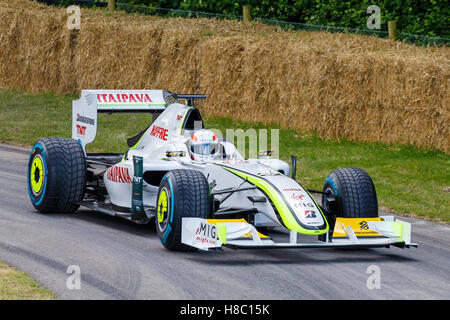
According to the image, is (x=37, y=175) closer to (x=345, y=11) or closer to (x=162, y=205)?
(x=162, y=205)

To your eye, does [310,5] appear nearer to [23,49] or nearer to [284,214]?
[23,49]

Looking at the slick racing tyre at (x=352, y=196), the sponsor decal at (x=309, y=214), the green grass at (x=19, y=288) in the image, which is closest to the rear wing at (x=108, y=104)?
the slick racing tyre at (x=352, y=196)

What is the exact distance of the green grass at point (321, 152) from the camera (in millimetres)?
14727

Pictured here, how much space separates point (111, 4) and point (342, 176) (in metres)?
19.4

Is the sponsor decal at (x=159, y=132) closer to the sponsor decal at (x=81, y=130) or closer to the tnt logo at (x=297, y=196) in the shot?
the sponsor decal at (x=81, y=130)

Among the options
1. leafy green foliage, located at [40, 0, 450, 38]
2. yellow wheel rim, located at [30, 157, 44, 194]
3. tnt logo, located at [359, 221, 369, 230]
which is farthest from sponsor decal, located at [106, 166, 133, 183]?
leafy green foliage, located at [40, 0, 450, 38]

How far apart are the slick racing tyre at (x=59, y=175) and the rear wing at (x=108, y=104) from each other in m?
0.97

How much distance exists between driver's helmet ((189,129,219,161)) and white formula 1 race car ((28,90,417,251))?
0.01m

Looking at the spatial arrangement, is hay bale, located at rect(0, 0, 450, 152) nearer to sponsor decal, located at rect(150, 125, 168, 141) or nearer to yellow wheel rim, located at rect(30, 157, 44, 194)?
sponsor decal, located at rect(150, 125, 168, 141)

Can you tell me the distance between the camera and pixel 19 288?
8.20 metres

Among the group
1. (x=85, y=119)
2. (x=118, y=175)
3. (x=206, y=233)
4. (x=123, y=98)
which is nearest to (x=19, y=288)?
(x=206, y=233)
